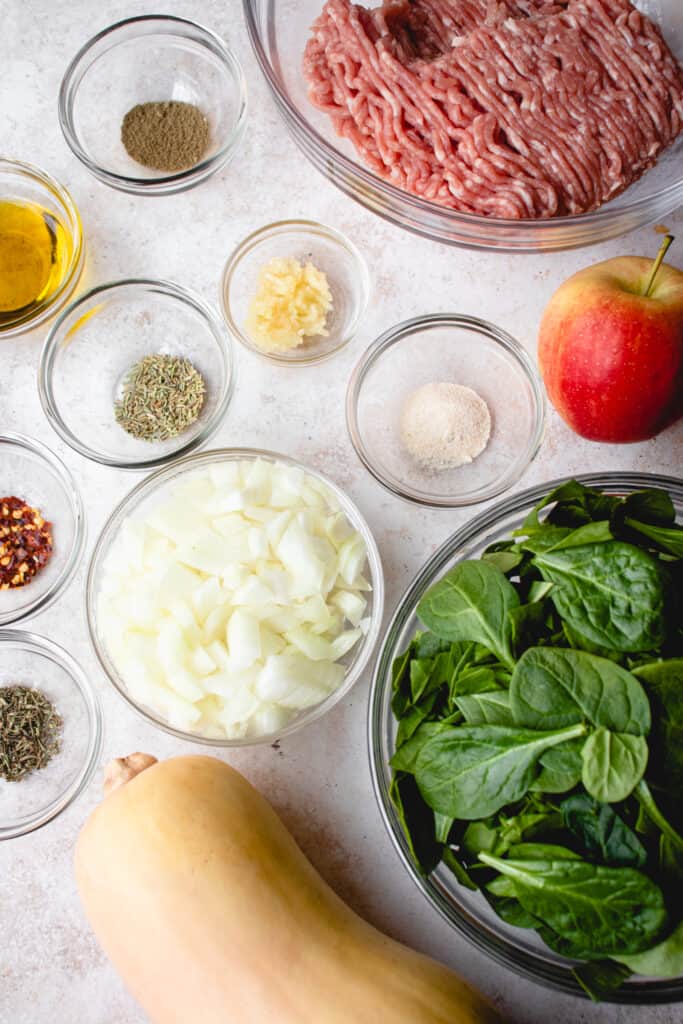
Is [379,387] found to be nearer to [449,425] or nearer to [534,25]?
[449,425]

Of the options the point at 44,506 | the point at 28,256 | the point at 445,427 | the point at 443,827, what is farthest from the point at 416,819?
the point at 28,256

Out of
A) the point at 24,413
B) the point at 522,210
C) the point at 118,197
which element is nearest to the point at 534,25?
the point at 522,210

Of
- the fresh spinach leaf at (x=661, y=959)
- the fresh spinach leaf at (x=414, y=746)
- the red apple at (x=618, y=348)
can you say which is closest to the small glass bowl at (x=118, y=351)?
the red apple at (x=618, y=348)

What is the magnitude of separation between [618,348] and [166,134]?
0.84 m

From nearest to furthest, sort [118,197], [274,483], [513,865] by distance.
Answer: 1. [513,865]
2. [274,483]
3. [118,197]

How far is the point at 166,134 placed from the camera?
154 cm

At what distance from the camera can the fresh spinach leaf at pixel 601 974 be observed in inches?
40.6

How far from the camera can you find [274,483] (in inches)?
54.9

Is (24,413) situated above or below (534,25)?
below

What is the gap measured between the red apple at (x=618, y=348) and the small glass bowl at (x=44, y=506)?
0.80 meters

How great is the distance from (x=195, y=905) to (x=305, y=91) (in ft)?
3.94

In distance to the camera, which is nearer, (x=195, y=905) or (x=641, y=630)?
(x=641, y=630)

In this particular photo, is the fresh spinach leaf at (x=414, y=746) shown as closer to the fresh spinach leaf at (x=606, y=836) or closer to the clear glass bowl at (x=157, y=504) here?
the fresh spinach leaf at (x=606, y=836)

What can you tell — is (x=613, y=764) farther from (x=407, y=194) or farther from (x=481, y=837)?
(x=407, y=194)
